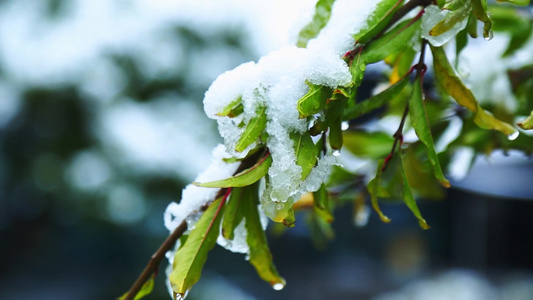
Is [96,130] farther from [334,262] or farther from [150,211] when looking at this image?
[334,262]

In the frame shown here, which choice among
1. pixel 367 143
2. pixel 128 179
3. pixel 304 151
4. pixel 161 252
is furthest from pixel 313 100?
pixel 128 179

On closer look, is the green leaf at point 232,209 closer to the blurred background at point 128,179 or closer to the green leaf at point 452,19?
the green leaf at point 452,19

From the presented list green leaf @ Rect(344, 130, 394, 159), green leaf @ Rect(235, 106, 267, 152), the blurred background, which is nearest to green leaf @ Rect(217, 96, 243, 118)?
green leaf @ Rect(235, 106, 267, 152)

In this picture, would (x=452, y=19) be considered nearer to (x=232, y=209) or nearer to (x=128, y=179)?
(x=232, y=209)

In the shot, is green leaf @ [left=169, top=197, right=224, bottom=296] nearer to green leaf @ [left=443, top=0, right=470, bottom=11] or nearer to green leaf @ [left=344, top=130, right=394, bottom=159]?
green leaf @ [left=443, top=0, right=470, bottom=11]

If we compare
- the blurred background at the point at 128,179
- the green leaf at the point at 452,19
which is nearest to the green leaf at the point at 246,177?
the green leaf at the point at 452,19
